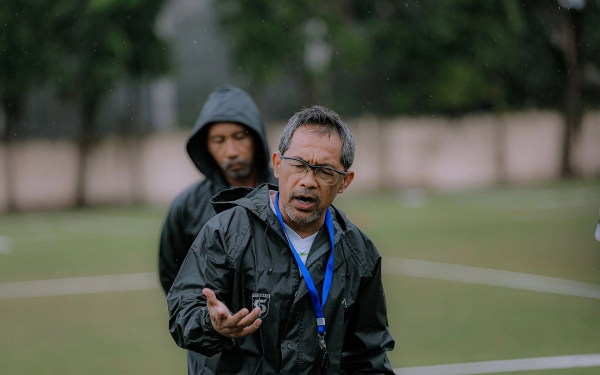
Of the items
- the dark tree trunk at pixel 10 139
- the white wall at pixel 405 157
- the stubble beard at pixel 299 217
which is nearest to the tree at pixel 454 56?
the white wall at pixel 405 157

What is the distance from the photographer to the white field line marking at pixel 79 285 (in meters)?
12.8

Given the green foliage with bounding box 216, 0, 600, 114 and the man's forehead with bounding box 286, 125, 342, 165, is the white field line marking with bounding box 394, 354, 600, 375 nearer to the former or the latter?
the man's forehead with bounding box 286, 125, 342, 165

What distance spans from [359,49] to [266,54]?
11.4 feet

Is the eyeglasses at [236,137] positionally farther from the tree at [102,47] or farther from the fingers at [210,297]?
the tree at [102,47]

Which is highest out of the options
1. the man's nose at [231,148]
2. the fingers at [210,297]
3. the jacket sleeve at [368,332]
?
the man's nose at [231,148]

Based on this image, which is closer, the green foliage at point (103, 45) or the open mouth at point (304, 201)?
the open mouth at point (304, 201)

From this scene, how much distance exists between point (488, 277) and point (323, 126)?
962 centimetres

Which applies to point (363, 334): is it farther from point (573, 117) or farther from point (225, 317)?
point (573, 117)

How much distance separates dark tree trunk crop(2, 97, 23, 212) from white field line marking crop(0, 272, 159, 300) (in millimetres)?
Answer: 16732

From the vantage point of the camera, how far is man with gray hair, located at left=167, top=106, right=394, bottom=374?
3459 mm

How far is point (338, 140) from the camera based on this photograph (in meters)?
3.70

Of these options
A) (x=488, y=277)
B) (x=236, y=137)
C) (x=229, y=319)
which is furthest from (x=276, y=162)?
(x=488, y=277)

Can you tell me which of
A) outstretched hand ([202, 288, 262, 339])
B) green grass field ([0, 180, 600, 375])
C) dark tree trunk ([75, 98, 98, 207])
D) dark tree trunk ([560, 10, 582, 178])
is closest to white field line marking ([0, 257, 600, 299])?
green grass field ([0, 180, 600, 375])

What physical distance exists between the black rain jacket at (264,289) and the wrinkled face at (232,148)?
2235 millimetres
